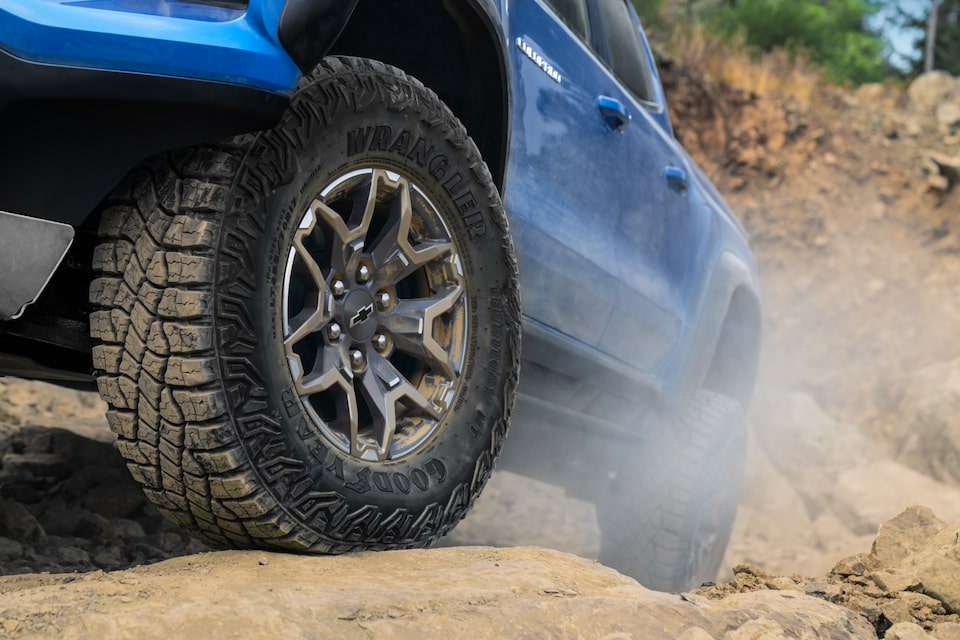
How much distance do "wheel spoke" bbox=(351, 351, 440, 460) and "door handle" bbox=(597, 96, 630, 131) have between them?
55.5 inches

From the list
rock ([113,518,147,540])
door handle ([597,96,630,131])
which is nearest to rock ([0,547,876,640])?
rock ([113,518,147,540])

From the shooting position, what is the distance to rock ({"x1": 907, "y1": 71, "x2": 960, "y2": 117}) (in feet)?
46.3

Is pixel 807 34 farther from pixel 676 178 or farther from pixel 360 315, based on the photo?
pixel 360 315

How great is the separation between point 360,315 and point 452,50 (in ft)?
2.72

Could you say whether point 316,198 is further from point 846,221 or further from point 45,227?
point 846,221

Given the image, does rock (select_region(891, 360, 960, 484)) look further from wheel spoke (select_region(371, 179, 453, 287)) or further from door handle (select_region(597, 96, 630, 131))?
wheel spoke (select_region(371, 179, 453, 287))

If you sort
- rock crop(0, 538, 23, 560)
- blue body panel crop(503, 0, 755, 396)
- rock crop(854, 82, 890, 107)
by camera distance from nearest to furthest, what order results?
rock crop(0, 538, 23, 560)
blue body panel crop(503, 0, 755, 396)
rock crop(854, 82, 890, 107)

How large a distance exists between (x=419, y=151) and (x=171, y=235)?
650 mm

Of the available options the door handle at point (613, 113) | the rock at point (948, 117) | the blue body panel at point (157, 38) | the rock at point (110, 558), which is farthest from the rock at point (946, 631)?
the rock at point (948, 117)

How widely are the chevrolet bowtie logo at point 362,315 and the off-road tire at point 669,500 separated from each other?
2.12 meters

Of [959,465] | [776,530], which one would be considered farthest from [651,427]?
[959,465]

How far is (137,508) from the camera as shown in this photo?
322cm

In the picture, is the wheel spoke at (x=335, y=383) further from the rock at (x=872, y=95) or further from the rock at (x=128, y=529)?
the rock at (x=872, y=95)

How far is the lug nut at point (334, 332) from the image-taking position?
1.96 m
